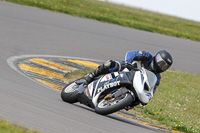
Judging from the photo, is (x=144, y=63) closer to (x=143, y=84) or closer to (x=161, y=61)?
(x=161, y=61)

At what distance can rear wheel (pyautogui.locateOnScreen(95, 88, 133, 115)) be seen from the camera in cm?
681

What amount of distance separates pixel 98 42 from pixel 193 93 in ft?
14.4

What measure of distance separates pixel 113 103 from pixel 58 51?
6.77 m

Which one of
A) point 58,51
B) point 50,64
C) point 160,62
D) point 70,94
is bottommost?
point 58,51

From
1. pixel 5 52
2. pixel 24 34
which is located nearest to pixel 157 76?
pixel 5 52

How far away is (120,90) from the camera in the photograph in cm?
711

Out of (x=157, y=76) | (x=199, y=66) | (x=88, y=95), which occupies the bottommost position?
(x=199, y=66)

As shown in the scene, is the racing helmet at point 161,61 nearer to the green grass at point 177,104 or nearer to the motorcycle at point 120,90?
the motorcycle at point 120,90

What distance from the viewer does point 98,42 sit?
15.9m

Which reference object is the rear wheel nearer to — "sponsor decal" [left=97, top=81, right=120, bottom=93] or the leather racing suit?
"sponsor decal" [left=97, top=81, right=120, bottom=93]

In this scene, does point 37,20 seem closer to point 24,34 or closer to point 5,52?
point 24,34

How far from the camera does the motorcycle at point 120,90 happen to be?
6.96 metres

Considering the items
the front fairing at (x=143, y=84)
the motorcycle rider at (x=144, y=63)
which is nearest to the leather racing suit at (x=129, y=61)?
the motorcycle rider at (x=144, y=63)

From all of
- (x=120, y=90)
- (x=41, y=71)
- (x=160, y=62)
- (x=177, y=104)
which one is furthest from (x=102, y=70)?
(x=177, y=104)
